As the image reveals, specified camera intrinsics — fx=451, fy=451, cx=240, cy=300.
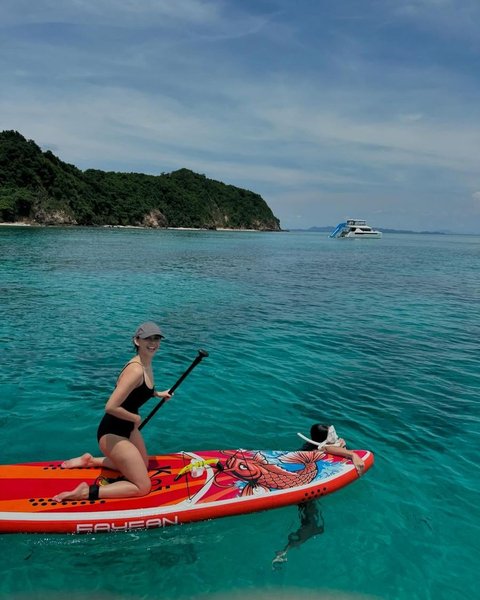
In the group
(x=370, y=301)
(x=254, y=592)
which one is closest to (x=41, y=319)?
(x=254, y=592)

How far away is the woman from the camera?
6.06 m

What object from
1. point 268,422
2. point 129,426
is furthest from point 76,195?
point 129,426

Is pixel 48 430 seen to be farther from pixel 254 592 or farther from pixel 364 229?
pixel 364 229

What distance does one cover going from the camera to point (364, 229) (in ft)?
480

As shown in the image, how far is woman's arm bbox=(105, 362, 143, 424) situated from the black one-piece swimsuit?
9 centimetres

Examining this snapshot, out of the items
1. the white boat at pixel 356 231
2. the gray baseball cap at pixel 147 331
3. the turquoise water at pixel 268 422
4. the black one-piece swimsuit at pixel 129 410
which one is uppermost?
the white boat at pixel 356 231

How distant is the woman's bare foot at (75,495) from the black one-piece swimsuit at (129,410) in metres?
0.79

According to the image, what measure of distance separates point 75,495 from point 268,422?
4.79 metres

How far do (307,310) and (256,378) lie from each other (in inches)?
423

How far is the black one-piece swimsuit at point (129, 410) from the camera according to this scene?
6176 mm

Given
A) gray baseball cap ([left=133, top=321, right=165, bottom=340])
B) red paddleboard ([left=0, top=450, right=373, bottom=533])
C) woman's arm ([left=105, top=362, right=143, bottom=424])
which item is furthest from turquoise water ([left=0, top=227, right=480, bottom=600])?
gray baseball cap ([left=133, top=321, right=165, bottom=340])

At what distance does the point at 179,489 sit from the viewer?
6.86m

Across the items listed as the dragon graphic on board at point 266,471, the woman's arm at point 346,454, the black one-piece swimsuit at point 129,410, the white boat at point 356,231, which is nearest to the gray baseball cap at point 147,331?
the black one-piece swimsuit at point 129,410

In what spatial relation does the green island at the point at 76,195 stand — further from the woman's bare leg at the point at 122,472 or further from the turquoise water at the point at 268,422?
the woman's bare leg at the point at 122,472
